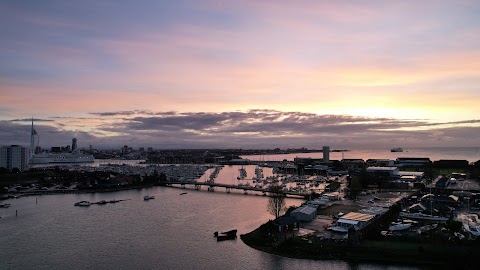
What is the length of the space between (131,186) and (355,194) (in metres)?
12.2

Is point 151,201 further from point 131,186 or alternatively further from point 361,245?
point 361,245

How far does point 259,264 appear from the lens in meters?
7.38

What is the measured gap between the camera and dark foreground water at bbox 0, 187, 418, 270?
7.48m

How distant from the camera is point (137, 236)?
9.48 metres

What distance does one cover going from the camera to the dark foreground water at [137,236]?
7.48 metres

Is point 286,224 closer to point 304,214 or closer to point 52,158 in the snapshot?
point 304,214

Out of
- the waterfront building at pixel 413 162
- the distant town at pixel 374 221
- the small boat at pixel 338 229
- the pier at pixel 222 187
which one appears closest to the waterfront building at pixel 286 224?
the distant town at pixel 374 221

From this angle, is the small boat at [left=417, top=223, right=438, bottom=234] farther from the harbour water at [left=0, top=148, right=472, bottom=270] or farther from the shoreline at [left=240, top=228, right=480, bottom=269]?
the harbour water at [left=0, top=148, right=472, bottom=270]

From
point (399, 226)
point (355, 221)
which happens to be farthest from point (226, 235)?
point (399, 226)

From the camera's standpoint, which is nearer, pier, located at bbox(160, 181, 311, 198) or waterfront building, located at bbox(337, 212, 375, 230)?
waterfront building, located at bbox(337, 212, 375, 230)

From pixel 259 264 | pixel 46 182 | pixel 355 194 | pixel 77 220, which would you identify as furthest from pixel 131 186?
pixel 259 264

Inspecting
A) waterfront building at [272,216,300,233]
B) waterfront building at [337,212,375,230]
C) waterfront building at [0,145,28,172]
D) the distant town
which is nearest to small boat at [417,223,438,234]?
the distant town

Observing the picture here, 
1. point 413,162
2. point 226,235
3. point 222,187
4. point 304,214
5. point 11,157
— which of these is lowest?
point 226,235

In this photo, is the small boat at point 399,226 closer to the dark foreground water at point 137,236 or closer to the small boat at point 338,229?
the small boat at point 338,229
